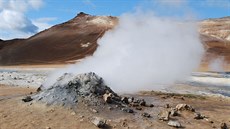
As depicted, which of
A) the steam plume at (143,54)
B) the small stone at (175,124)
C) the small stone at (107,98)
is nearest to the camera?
the small stone at (175,124)

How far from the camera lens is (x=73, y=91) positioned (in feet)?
40.4

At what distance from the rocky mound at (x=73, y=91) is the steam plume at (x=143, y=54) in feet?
22.5

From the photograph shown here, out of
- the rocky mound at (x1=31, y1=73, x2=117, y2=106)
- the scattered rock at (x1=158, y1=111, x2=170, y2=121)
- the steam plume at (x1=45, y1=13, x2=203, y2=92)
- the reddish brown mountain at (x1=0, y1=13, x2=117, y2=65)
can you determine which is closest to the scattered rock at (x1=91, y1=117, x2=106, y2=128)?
the rocky mound at (x1=31, y1=73, x2=117, y2=106)

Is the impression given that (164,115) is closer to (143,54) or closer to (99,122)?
(99,122)

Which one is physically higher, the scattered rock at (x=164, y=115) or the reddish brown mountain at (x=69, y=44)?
the reddish brown mountain at (x=69, y=44)

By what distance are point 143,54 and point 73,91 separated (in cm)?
1106

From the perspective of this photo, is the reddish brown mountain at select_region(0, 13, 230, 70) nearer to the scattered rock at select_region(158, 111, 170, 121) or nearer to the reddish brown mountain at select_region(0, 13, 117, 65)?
the reddish brown mountain at select_region(0, 13, 117, 65)

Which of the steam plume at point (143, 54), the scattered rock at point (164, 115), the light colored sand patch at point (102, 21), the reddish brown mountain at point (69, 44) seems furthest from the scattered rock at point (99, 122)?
the light colored sand patch at point (102, 21)

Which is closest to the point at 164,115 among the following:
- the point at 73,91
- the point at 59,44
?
the point at 73,91

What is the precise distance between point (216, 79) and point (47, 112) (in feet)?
60.8

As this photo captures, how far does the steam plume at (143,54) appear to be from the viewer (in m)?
21.1

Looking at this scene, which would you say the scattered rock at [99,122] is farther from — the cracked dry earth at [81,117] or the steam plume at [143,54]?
the steam plume at [143,54]

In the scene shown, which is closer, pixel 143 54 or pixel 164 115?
pixel 164 115

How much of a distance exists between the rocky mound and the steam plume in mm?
6861
